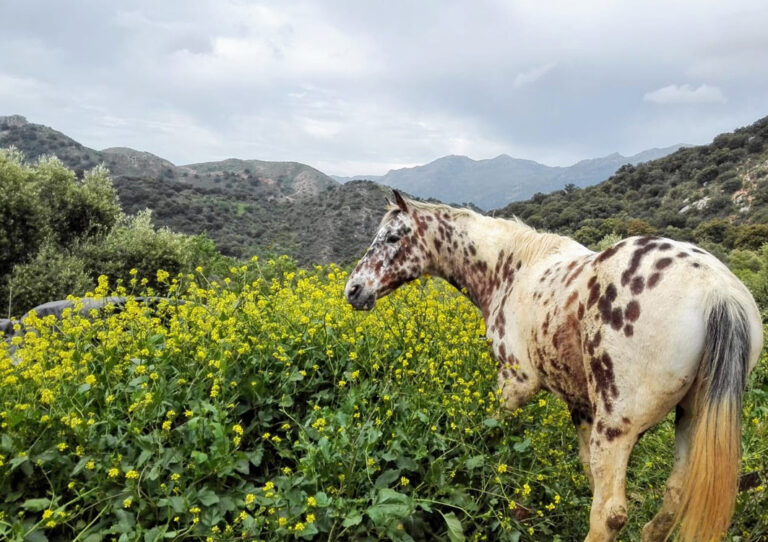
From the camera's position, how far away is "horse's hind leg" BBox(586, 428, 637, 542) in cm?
283

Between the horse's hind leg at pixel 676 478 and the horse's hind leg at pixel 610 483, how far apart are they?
437mm

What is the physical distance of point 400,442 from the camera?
3492mm

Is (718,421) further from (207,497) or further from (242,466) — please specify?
(207,497)

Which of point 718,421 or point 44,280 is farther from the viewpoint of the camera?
point 44,280

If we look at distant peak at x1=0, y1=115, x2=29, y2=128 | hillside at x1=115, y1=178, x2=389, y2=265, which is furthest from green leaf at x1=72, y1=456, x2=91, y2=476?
distant peak at x1=0, y1=115, x2=29, y2=128

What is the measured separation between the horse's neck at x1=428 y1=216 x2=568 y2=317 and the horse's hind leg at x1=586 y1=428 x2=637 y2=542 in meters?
1.60

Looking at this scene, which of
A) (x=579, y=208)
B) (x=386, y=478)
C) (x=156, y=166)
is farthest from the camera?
(x=156, y=166)

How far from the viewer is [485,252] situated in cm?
461

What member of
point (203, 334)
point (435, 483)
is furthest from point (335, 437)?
point (203, 334)

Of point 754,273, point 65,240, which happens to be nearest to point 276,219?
point 65,240

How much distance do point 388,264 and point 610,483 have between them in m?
2.77

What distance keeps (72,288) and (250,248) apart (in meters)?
28.6

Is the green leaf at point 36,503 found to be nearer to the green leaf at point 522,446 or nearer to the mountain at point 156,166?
the green leaf at point 522,446

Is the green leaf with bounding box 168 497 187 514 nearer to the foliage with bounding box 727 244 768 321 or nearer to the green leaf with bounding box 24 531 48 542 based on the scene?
the green leaf with bounding box 24 531 48 542
